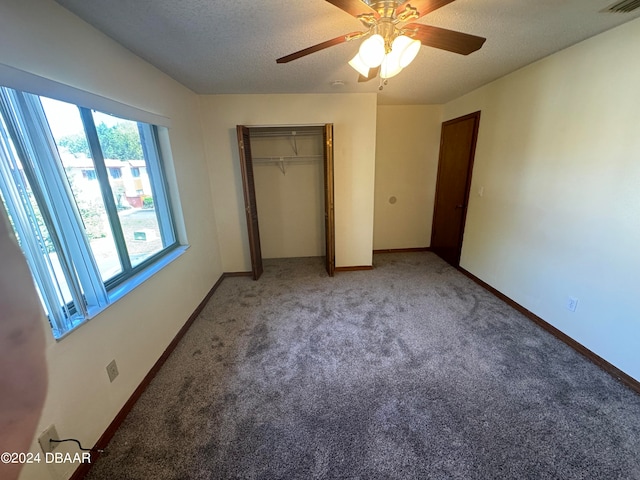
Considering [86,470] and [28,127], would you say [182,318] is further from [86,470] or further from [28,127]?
[28,127]

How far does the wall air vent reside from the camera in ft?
4.76

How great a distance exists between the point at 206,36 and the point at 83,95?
849mm

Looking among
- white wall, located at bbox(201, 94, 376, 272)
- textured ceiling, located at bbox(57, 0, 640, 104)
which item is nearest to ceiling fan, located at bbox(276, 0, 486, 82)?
textured ceiling, located at bbox(57, 0, 640, 104)

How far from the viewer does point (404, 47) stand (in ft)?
4.14

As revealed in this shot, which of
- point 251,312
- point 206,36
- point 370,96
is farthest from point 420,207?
point 206,36

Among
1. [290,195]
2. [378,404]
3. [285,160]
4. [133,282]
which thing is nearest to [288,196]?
[290,195]

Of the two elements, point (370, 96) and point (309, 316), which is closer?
point (309, 316)

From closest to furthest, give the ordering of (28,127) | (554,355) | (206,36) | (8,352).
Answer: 1. (8,352)
2. (28,127)
3. (206,36)
4. (554,355)

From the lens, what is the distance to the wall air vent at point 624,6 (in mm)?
1451

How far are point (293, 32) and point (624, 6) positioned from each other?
2.00 meters

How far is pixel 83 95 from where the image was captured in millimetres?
1438

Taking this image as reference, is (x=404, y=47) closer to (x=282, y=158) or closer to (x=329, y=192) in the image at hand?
(x=329, y=192)

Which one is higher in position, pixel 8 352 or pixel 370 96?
pixel 370 96

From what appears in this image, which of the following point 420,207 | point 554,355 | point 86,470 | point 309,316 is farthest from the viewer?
point 420,207
